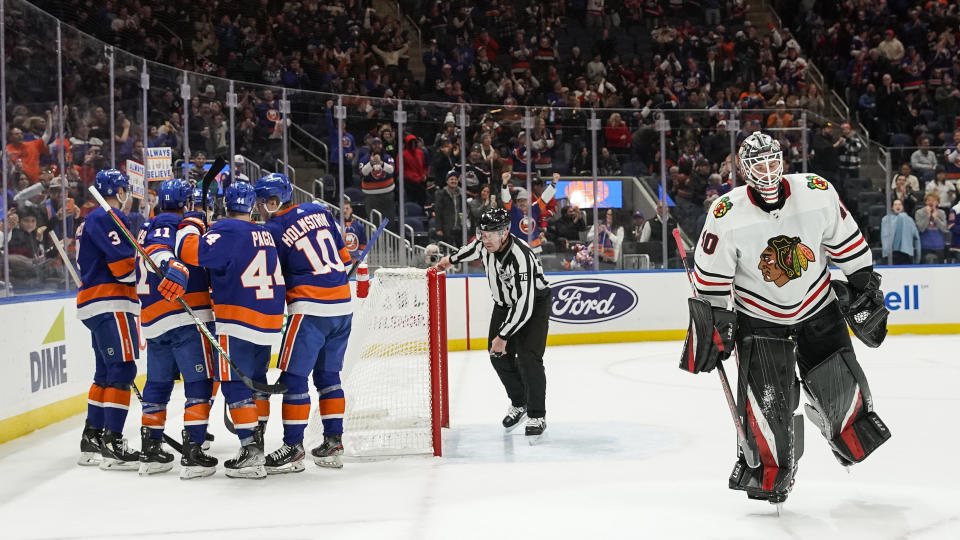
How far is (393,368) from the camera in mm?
6246

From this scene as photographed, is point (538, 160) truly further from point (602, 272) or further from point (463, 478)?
point (463, 478)

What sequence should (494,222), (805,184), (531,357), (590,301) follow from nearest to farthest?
1. (805,184)
2. (494,222)
3. (531,357)
4. (590,301)

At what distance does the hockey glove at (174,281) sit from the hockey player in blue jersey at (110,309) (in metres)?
0.65

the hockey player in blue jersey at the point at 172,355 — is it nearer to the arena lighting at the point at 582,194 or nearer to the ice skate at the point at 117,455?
the ice skate at the point at 117,455

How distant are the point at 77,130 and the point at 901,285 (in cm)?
867

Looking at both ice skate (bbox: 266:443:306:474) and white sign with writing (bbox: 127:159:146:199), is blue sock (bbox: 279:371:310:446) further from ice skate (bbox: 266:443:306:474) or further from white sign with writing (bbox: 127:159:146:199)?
white sign with writing (bbox: 127:159:146:199)

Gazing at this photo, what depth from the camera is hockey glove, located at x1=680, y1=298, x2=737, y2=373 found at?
3.85m

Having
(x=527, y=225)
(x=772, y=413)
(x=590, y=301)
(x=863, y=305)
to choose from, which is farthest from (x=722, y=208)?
(x=590, y=301)

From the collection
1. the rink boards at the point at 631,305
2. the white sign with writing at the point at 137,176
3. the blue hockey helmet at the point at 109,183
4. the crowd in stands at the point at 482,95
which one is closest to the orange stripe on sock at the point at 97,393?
the blue hockey helmet at the point at 109,183

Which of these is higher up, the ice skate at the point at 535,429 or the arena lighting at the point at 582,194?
the arena lighting at the point at 582,194

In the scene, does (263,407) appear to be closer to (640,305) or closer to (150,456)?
(150,456)

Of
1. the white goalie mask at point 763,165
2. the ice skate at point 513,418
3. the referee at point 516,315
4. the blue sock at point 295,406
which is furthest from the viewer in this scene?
the ice skate at point 513,418

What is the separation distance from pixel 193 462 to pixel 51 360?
7.20 feet

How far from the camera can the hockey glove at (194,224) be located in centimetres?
505
